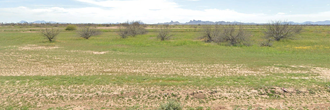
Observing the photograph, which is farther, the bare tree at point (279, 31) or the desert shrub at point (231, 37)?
the bare tree at point (279, 31)

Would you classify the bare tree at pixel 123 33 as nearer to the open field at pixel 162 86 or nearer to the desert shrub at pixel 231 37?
the desert shrub at pixel 231 37

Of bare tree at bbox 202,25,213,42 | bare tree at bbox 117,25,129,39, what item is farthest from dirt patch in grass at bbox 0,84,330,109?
bare tree at bbox 117,25,129,39

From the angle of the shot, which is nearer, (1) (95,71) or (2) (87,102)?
(2) (87,102)

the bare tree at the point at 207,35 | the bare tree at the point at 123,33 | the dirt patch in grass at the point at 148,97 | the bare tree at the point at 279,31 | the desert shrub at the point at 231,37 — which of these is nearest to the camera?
the dirt patch in grass at the point at 148,97

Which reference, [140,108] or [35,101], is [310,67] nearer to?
[140,108]

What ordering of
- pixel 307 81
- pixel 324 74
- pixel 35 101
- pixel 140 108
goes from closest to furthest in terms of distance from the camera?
pixel 140 108 < pixel 35 101 < pixel 307 81 < pixel 324 74

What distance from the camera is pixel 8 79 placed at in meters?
13.4

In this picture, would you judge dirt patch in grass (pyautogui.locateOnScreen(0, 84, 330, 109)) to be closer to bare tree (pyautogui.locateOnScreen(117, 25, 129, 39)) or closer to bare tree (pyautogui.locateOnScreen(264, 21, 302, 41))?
bare tree (pyautogui.locateOnScreen(264, 21, 302, 41))

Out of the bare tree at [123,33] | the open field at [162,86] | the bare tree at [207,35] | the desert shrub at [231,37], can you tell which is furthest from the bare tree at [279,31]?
the bare tree at [123,33]

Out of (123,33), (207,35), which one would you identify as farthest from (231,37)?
(123,33)

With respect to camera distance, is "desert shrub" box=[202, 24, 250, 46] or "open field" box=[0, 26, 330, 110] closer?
"open field" box=[0, 26, 330, 110]

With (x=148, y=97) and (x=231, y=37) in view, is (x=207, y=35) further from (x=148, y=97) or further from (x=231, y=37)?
(x=148, y=97)

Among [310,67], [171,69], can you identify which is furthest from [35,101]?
[310,67]

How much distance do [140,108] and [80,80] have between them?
5.73m
